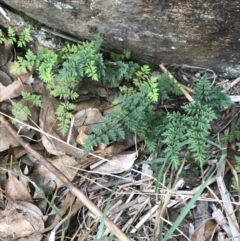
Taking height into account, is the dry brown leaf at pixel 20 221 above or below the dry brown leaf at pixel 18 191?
below

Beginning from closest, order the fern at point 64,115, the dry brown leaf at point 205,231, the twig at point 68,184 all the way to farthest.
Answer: the twig at point 68,184 < the dry brown leaf at point 205,231 < the fern at point 64,115

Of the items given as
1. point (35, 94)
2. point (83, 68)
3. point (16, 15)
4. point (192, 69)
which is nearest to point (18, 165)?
point (35, 94)

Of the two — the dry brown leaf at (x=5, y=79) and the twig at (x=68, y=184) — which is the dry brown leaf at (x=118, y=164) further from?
the dry brown leaf at (x=5, y=79)

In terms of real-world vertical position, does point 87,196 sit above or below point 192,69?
below

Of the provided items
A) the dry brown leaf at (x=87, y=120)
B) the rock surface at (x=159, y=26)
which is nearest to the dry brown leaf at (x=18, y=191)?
the dry brown leaf at (x=87, y=120)

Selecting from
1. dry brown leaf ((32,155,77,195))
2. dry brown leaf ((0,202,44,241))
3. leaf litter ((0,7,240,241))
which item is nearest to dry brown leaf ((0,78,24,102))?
leaf litter ((0,7,240,241))

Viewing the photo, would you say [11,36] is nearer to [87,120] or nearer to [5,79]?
[5,79]

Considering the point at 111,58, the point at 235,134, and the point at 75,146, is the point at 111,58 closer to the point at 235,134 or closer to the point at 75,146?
the point at 75,146
